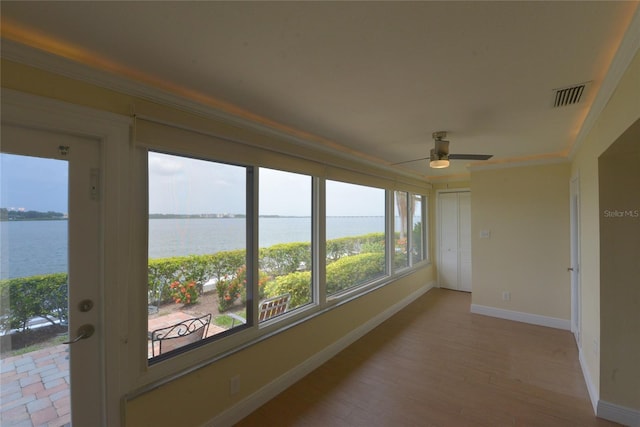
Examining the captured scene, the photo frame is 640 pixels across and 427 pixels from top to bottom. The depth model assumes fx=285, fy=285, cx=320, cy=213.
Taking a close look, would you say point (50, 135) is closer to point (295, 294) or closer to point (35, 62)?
point (35, 62)

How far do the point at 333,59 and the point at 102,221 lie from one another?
157 centimetres

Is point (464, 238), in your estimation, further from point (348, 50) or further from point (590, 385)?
point (348, 50)

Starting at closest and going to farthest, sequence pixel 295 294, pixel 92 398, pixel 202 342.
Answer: pixel 92 398
pixel 202 342
pixel 295 294

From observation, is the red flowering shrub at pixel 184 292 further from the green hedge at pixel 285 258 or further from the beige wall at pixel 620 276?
the beige wall at pixel 620 276

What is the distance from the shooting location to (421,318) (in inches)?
175

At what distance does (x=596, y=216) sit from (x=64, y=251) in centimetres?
370

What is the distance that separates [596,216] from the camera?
7.57ft

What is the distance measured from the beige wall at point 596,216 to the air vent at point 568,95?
0.56ft

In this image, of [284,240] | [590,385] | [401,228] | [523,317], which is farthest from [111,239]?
[523,317]

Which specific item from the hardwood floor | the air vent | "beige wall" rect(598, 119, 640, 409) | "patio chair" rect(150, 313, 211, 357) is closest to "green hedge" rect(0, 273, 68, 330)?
"patio chair" rect(150, 313, 211, 357)

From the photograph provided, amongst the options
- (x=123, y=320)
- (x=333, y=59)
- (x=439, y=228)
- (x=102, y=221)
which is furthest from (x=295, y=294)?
(x=439, y=228)

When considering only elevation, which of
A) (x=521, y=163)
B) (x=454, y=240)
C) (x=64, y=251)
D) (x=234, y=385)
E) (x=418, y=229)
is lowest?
(x=234, y=385)

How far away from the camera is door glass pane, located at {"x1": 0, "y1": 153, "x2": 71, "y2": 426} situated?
4.49 feet

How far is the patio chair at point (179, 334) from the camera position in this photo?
6.31 feet
